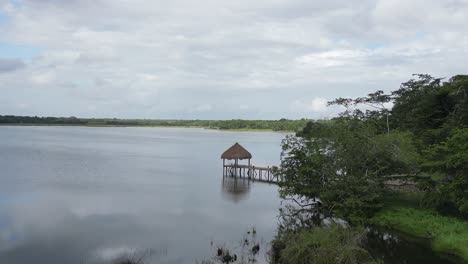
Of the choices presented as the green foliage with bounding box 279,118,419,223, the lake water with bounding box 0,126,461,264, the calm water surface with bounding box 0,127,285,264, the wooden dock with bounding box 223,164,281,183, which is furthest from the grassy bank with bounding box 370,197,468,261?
the wooden dock with bounding box 223,164,281,183

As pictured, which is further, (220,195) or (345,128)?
(220,195)

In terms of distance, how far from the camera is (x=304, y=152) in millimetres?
20500

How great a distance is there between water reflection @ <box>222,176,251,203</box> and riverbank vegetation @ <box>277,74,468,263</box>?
6.80 meters

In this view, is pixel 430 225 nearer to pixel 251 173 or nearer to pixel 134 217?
pixel 134 217

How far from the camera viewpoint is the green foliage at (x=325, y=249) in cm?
1180

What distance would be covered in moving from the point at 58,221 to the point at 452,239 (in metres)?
16.7

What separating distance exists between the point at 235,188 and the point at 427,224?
604 inches

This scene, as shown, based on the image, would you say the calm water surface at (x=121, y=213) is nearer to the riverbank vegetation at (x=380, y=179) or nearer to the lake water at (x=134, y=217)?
the lake water at (x=134, y=217)

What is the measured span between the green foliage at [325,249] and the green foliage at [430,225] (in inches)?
151

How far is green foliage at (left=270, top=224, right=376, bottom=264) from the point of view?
11.8m

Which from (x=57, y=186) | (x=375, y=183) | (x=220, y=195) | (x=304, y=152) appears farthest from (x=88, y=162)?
(x=375, y=183)

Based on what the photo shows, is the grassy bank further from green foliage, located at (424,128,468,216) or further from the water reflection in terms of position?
the water reflection

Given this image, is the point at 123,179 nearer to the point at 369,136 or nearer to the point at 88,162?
the point at 88,162

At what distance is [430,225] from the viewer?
17312 millimetres
